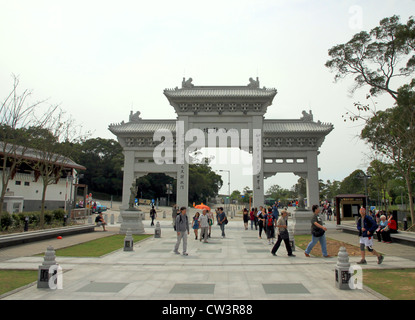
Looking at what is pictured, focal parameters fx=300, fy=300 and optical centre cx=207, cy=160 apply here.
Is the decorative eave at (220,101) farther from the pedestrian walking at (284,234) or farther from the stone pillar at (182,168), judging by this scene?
the pedestrian walking at (284,234)

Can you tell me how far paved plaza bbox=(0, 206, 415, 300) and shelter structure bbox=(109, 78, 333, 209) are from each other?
54.0 feet

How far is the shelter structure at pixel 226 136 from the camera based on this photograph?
2902 centimetres

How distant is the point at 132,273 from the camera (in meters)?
8.38

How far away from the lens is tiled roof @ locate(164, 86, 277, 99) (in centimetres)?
2948

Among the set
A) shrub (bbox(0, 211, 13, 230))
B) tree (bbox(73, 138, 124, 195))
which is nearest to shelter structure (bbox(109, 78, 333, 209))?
shrub (bbox(0, 211, 13, 230))

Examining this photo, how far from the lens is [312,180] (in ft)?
93.8

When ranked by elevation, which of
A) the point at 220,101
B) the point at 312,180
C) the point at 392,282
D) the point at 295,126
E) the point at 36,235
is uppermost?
the point at 220,101

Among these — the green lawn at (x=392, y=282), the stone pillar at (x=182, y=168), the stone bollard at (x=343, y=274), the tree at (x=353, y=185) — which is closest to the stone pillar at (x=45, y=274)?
the stone bollard at (x=343, y=274)

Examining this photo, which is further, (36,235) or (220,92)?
(220,92)

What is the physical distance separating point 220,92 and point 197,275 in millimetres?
24903

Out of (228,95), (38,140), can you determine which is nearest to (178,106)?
(228,95)
